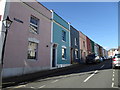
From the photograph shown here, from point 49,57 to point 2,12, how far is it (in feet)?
24.2

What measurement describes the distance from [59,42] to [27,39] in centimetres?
628

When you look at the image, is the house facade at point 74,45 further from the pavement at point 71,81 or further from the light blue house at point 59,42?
the pavement at point 71,81

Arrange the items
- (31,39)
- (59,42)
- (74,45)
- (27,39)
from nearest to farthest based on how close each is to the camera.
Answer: (27,39), (31,39), (59,42), (74,45)

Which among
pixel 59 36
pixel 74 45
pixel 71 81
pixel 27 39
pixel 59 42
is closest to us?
pixel 71 81

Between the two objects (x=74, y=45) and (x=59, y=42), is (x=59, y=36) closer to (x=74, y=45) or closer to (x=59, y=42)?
(x=59, y=42)

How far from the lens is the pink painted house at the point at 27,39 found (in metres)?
9.65

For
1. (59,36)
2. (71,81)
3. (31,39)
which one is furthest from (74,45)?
(71,81)

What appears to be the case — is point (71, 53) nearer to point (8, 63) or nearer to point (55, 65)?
point (55, 65)

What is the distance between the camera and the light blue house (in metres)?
15.7

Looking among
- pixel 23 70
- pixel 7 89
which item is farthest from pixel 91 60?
pixel 7 89

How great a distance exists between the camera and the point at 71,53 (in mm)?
20891

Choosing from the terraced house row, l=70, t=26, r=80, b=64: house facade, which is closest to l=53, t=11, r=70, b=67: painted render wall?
the terraced house row

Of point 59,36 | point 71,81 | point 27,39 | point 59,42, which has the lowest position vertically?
point 71,81

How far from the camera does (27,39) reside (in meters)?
11.4
